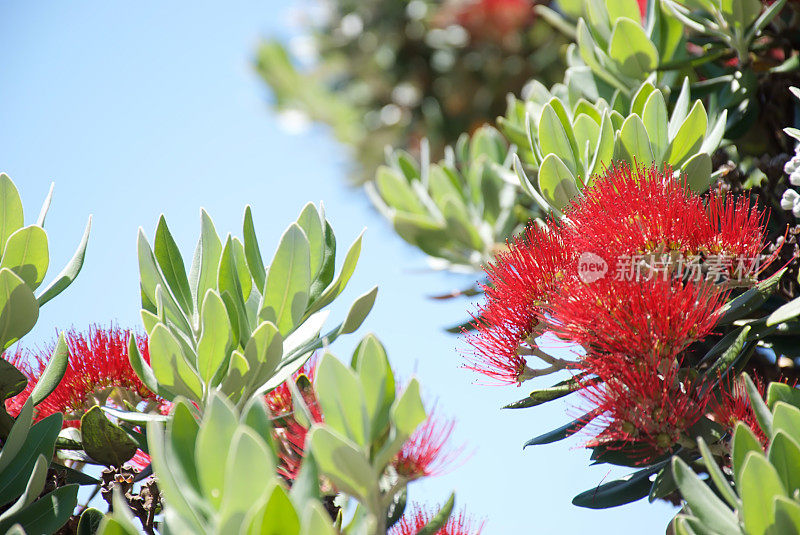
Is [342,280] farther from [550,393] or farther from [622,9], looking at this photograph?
[622,9]

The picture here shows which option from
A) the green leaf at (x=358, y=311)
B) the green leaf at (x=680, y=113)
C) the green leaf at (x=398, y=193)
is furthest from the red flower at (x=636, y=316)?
the green leaf at (x=398, y=193)

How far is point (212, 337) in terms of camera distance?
→ 32.0 inches

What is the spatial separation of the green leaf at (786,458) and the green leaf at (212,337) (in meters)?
0.54

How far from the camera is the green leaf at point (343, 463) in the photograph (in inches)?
24.9

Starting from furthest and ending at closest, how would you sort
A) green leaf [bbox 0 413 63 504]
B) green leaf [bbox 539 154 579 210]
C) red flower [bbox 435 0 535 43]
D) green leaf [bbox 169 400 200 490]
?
red flower [bbox 435 0 535 43]
green leaf [bbox 539 154 579 210]
green leaf [bbox 0 413 63 504]
green leaf [bbox 169 400 200 490]

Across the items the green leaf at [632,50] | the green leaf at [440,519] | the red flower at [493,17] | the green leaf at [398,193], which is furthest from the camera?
the red flower at [493,17]

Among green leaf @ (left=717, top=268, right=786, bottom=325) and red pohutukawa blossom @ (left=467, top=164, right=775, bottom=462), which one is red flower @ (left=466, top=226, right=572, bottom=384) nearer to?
red pohutukawa blossom @ (left=467, top=164, right=775, bottom=462)

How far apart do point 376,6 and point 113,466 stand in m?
2.67

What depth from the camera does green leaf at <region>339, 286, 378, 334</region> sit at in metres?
0.88

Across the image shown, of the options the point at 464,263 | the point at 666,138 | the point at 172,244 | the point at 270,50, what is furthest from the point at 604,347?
the point at 270,50

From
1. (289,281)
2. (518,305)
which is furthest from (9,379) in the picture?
(518,305)

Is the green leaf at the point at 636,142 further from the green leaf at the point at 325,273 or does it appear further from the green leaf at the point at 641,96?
the green leaf at the point at 325,273

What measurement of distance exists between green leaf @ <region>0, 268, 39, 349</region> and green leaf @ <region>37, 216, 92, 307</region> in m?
0.05

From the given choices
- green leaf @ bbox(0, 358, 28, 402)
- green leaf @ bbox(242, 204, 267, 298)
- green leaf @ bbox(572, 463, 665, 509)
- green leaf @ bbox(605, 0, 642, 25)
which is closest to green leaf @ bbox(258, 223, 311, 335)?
green leaf @ bbox(242, 204, 267, 298)
